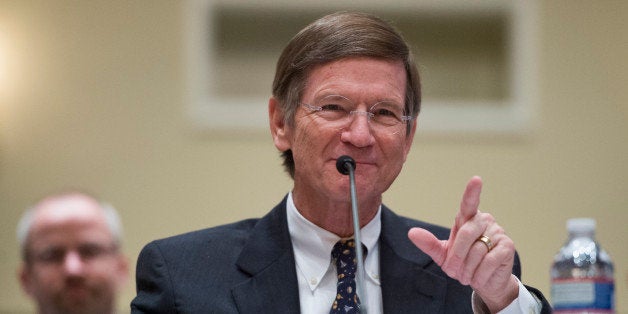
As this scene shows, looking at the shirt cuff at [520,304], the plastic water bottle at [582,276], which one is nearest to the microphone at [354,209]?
the shirt cuff at [520,304]

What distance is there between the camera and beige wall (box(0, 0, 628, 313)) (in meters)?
7.19

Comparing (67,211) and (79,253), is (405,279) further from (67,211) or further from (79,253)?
(67,211)

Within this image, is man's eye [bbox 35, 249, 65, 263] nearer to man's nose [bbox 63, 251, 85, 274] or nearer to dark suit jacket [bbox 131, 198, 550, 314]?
man's nose [bbox 63, 251, 85, 274]

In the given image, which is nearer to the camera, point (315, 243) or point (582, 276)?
point (582, 276)

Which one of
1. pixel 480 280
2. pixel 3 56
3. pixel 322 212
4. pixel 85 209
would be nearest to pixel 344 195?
pixel 322 212

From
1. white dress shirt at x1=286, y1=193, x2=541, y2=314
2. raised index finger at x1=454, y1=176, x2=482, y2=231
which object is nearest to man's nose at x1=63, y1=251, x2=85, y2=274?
white dress shirt at x1=286, y1=193, x2=541, y2=314

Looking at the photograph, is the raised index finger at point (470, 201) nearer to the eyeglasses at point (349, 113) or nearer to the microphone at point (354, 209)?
the microphone at point (354, 209)

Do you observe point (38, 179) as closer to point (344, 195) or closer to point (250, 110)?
point (250, 110)

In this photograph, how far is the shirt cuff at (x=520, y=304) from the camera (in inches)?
121

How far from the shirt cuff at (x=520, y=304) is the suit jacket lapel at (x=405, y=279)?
249mm

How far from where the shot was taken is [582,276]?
2.72 m

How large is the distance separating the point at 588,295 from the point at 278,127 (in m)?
1.48

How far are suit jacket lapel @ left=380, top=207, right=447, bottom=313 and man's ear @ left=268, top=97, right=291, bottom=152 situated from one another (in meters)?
0.43

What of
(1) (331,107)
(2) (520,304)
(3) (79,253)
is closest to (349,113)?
(1) (331,107)
